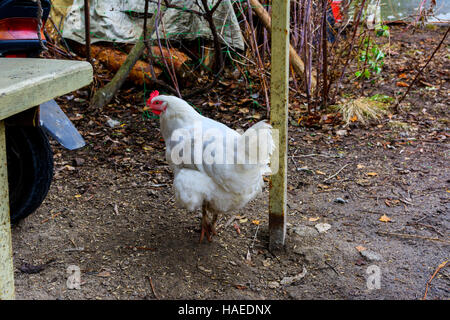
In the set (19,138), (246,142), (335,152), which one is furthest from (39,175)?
(335,152)

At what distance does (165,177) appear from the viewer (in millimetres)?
3564

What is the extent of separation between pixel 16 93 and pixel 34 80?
5.1 inches

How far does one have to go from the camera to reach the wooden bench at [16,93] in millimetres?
1487

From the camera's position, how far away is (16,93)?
148cm

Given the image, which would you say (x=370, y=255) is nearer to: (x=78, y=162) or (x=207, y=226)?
(x=207, y=226)

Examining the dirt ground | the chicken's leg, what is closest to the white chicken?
the chicken's leg

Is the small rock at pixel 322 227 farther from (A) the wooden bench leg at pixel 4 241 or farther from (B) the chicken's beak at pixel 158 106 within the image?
(A) the wooden bench leg at pixel 4 241

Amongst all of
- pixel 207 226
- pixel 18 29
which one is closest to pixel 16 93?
pixel 18 29

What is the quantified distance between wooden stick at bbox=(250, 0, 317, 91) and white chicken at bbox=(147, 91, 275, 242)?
6.67ft

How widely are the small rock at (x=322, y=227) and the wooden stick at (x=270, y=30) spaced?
226 centimetres

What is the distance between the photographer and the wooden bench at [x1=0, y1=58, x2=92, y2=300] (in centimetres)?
149

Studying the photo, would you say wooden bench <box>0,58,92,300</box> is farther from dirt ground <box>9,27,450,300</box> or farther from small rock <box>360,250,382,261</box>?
small rock <box>360,250,382,261</box>

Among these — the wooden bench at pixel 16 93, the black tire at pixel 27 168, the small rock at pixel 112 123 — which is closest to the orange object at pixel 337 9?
the small rock at pixel 112 123

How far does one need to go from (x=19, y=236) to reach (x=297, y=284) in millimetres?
1771
